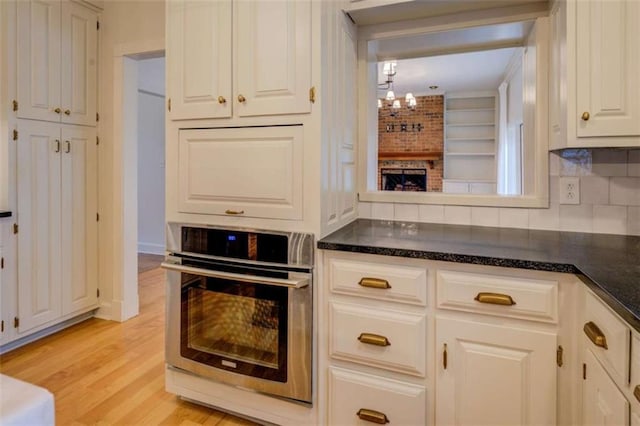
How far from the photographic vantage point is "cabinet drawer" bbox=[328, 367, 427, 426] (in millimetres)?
1511

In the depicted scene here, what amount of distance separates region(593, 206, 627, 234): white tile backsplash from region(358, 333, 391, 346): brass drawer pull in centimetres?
115

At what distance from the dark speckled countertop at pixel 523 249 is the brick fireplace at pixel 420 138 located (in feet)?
9.78

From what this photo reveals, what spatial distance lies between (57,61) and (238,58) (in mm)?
1745

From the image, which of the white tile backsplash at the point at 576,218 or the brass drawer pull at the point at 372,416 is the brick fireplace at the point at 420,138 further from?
the brass drawer pull at the point at 372,416

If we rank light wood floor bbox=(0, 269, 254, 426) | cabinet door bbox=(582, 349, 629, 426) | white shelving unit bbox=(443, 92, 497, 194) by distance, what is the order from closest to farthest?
1. cabinet door bbox=(582, 349, 629, 426)
2. light wood floor bbox=(0, 269, 254, 426)
3. white shelving unit bbox=(443, 92, 497, 194)

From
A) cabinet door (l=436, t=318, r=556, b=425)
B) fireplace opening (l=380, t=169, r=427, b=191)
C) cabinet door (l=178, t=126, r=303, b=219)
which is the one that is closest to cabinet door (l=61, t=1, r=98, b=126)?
cabinet door (l=178, t=126, r=303, b=219)

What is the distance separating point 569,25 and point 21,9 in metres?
3.04

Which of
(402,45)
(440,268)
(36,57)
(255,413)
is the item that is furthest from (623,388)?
(36,57)

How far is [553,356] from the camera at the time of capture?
1.31 m

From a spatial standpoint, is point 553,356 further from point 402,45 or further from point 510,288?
point 402,45

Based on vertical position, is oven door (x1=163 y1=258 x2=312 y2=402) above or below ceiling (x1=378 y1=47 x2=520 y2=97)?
below

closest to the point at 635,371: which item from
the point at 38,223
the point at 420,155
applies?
the point at 38,223

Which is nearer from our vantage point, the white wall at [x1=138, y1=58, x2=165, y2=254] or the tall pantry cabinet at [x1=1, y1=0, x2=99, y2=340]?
the tall pantry cabinet at [x1=1, y1=0, x2=99, y2=340]

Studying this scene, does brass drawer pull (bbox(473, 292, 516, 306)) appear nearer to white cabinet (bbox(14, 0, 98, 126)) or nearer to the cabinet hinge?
the cabinet hinge
